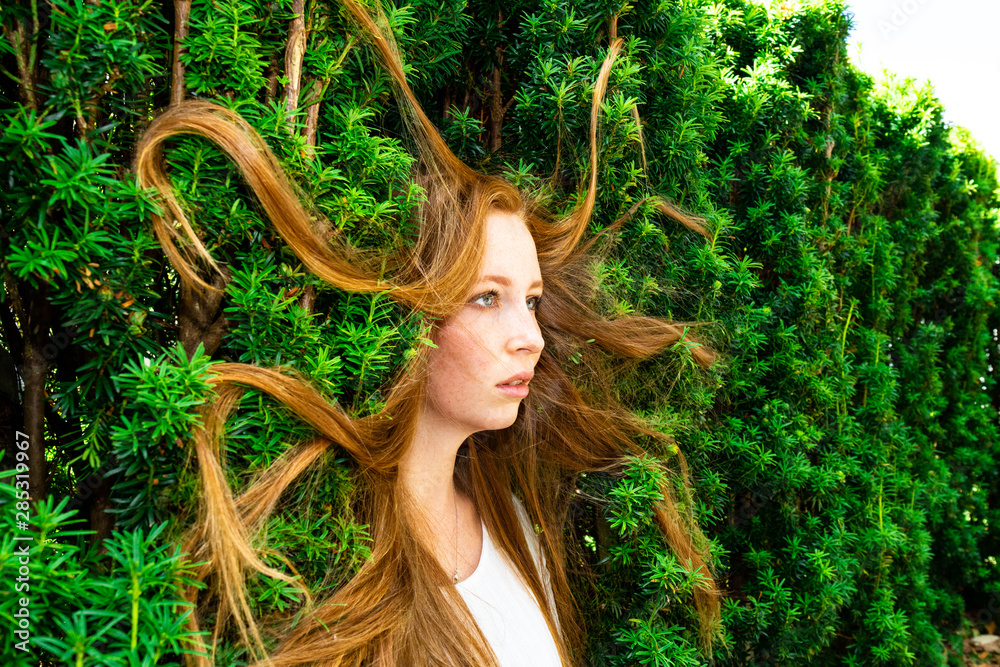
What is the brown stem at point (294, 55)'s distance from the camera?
1.14 meters

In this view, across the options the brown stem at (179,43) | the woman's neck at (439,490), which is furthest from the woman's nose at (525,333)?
the brown stem at (179,43)

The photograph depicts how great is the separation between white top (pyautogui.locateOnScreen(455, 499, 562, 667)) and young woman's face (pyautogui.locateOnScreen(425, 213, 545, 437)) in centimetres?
34

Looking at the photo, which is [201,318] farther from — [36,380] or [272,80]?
[272,80]

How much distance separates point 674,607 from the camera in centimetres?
167

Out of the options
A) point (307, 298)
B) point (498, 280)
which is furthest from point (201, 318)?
point (498, 280)

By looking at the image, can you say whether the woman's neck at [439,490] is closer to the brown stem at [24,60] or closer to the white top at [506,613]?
the white top at [506,613]

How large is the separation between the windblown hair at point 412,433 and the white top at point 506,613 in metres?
0.05

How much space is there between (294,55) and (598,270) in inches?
35.1

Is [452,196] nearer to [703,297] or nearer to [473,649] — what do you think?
[703,297]

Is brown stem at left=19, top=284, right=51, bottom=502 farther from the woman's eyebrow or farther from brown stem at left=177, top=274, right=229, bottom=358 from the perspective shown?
the woman's eyebrow

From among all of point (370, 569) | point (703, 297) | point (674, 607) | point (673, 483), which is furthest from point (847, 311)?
point (370, 569)

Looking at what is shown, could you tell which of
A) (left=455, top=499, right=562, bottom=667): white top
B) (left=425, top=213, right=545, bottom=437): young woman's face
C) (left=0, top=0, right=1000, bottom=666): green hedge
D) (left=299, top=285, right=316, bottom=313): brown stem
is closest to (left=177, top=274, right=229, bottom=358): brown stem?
(left=0, top=0, right=1000, bottom=666): green hedge

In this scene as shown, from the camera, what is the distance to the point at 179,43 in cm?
104

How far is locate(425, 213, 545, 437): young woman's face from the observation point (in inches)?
56.5
